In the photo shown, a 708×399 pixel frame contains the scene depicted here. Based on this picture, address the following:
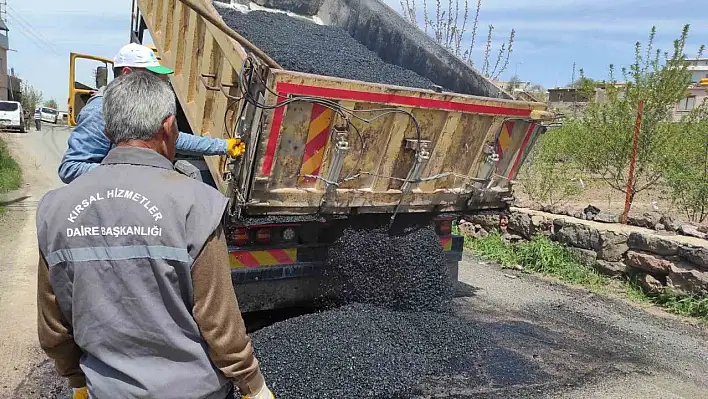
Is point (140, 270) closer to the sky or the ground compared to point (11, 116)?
closer to the sky

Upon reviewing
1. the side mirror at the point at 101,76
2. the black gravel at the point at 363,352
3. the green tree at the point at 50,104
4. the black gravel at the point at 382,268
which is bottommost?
the green tree at the point at 50,104

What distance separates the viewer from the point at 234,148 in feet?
11.7

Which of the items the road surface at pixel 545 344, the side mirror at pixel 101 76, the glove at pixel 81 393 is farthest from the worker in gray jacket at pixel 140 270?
the side mirror at pixel 101 76

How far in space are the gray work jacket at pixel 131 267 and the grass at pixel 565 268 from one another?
4.87m

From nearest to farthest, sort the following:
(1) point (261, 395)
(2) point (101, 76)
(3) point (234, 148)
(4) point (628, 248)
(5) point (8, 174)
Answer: (1) point (261, 395), (3) point (234, 148), (2) point (101, 76), (4) point (628, 248), (5) point (8, 174)

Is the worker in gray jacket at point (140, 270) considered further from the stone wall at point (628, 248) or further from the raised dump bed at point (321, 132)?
the stone wall at point (628, 248)

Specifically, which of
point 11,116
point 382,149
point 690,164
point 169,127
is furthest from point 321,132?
point 11,116

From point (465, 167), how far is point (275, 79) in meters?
1.83

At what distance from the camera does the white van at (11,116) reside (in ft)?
86.1

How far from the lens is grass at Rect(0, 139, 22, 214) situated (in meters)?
11.8

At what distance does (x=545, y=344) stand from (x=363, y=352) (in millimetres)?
1487

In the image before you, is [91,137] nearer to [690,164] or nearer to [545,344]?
[545,344]

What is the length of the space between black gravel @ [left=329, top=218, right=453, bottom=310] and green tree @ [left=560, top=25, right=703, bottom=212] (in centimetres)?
407

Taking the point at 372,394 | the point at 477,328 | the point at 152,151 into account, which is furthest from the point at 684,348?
the point at 152,151
